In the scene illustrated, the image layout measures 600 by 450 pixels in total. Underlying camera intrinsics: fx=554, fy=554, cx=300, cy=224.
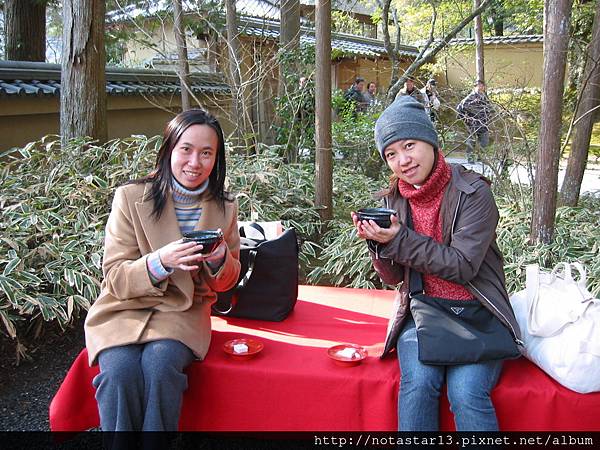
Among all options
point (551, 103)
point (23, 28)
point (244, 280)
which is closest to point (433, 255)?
point (244, 280)

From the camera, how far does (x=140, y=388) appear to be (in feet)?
7.07

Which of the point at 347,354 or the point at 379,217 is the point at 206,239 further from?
the point at 347,354

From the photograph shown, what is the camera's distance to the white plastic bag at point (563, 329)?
208cm

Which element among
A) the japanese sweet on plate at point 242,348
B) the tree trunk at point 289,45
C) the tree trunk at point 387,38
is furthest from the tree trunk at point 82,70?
the japanese sweet on plate at point 242,348

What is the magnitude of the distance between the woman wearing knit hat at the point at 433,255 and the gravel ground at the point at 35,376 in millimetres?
1997

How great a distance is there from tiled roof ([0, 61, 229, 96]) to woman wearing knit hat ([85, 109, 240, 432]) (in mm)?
4928

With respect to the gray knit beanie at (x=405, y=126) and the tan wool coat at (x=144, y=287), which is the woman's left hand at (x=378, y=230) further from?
the tan wool coat at (x=144, y=287)

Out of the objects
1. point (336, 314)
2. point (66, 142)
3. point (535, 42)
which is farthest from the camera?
point (535, 42)

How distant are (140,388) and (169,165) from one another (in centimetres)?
97

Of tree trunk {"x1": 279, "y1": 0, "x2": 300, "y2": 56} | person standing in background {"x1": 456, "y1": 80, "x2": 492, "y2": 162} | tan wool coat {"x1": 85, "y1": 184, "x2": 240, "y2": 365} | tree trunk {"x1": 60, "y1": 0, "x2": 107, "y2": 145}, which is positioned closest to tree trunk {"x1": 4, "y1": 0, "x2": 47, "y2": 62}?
tree trunk {"x1": 279, "y1": 0, "x2": 300, "y2": 56}
